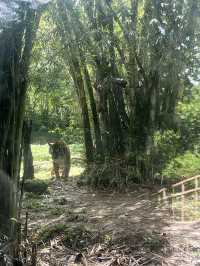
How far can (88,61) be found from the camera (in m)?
11.3

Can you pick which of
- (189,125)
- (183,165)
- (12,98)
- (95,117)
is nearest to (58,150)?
(95,117)

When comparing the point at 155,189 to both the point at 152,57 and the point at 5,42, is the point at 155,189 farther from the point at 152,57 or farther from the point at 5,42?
the point at 5,42

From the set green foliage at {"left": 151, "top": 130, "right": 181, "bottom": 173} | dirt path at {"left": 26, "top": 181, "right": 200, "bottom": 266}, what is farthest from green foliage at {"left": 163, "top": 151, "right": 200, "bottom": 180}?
dirt path at {"left": 26, "top": 181, "right": 200, "bottom": 266}

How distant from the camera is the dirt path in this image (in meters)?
6.27

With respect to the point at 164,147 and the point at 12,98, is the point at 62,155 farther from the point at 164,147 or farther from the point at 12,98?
the point at 12,98

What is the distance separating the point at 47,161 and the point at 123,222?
11094 millimetres

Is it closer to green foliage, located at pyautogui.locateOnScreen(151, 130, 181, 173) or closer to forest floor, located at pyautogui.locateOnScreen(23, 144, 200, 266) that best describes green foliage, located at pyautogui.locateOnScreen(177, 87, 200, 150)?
green foliage, located at pyautogui.locateOnScreen(151, 130, 181, 173)

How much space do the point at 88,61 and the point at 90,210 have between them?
366cm

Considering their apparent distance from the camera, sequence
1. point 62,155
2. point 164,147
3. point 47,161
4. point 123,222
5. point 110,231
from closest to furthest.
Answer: point 110,231 → point 123,222 → point 164,147 → point 62,155 → point 47,161

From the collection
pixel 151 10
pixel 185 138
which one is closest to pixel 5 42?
pixel 151 10

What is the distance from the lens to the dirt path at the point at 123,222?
627 cm

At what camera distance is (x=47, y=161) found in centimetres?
1875

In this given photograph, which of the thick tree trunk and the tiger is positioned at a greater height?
the thick tree trunk

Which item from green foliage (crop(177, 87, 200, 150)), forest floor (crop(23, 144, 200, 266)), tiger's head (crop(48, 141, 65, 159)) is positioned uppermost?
green foliage (crop(177, 87, 200, 150))
